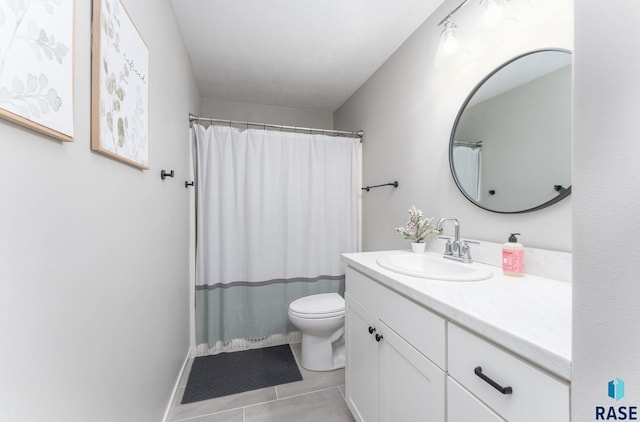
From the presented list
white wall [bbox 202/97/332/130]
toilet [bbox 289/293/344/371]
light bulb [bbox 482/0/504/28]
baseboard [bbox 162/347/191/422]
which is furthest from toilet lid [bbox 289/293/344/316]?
white wall [bbox 202/97/332/130]

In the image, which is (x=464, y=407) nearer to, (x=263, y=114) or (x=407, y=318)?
(x=407, y=318)

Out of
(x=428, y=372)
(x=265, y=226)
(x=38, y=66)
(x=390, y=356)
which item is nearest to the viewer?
(x=38, y=66)

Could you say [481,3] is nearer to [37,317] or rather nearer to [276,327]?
[37,317]

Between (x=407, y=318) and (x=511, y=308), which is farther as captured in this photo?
(x=407, y=318)

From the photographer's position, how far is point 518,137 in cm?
115

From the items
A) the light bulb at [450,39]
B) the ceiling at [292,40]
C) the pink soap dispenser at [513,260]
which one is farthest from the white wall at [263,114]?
the pink soap dispenser at [513,260]

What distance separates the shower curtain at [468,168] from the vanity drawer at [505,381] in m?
0.86

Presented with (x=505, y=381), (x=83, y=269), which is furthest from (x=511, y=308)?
(x=83, y=269)

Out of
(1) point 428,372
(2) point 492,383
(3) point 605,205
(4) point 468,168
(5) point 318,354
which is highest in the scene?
(4) point 468,168

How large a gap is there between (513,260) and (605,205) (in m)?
0.78

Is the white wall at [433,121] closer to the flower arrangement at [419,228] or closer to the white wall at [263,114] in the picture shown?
the flower arrangement at [419,228]

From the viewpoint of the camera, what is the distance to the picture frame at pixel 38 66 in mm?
437

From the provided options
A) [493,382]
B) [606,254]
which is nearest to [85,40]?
[606,254]

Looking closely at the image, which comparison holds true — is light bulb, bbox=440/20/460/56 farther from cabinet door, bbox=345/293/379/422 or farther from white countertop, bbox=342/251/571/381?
cabinet door, bbox=345/293/379/422
